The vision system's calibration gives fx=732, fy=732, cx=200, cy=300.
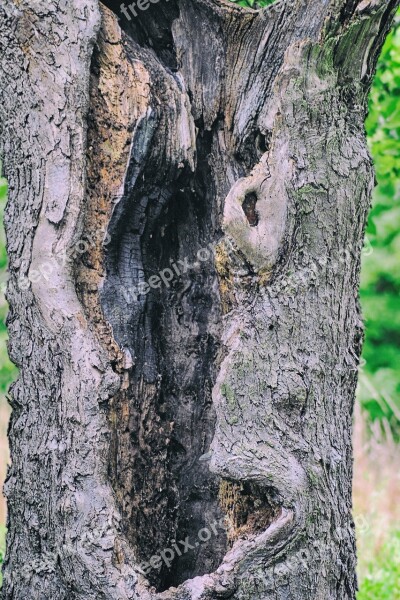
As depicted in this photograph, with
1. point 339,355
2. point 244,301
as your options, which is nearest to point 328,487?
point 339,355

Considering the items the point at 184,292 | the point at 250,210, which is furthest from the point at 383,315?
the point at 250,210

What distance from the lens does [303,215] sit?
6.53 feet

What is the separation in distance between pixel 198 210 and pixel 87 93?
49 cm

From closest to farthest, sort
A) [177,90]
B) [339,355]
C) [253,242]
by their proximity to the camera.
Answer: [253,242]
[339,355]
[177,90]

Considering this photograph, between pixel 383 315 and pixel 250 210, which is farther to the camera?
pixel 383 315

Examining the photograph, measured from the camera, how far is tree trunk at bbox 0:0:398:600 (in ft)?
6.32

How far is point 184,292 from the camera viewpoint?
230cm

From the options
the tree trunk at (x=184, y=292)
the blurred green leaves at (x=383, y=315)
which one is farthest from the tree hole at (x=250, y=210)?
the blurred green leaves at (x=383, y=315)

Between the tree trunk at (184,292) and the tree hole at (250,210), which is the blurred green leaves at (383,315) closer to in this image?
the tree trunk at (184,292)

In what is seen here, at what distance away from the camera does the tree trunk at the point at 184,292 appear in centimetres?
193

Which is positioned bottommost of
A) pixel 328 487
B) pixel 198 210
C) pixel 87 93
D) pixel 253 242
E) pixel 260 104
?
pixel 328 487

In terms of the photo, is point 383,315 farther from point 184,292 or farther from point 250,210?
point 250,210

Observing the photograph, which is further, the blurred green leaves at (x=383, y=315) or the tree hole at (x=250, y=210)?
the blurred green leaves at (x=383, y=315)

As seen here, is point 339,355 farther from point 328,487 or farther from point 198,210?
point 198,210
